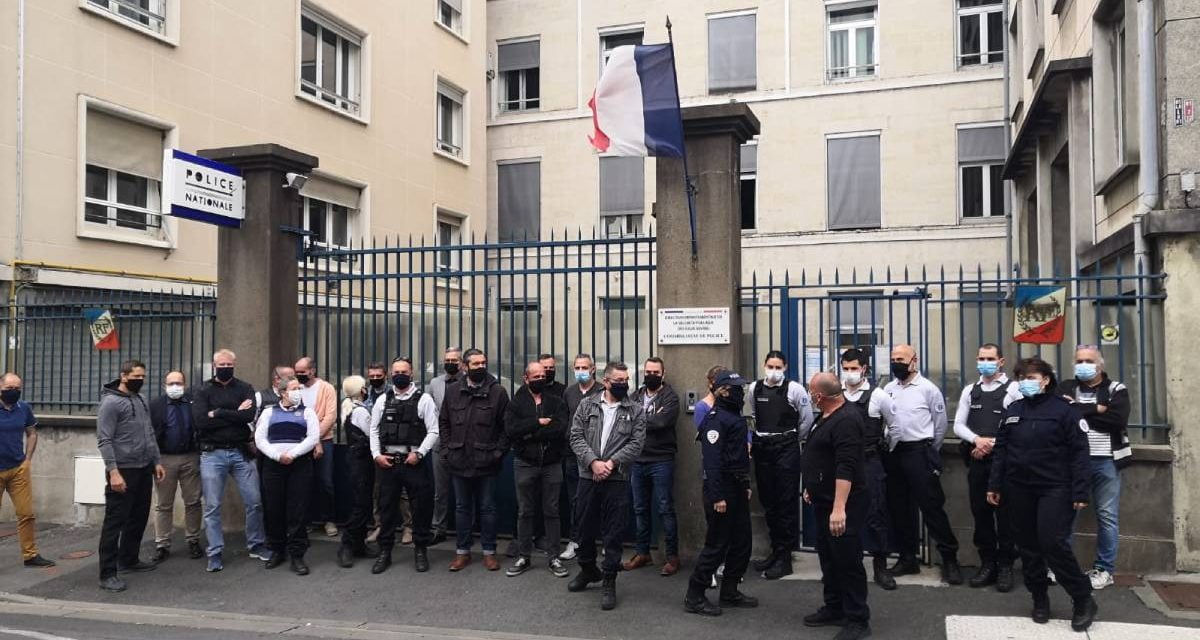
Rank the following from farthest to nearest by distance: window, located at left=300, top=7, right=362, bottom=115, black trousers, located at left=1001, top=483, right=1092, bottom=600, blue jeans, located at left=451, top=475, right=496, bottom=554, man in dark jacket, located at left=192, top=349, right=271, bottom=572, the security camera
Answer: window, located at left=300, top=7, right=362, bottom=115 < the security camera < man in dark jacket, located at left=192, top=349, right=271, bottom=572 < blue jeans, located at left=451, top=475, right=496, bottom=554 < black trousers, located at left=1001, top=483, right=1092, bottom=600

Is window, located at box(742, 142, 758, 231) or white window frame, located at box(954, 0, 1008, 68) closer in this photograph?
white window frame, located at box(954, 0, 1008, 68)

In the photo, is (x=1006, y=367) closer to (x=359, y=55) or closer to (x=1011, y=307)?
(x=1011, y=307)

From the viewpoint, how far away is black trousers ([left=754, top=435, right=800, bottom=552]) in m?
7.75

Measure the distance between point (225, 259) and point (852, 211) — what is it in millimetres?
14892

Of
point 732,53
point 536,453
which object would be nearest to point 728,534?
point 536,453

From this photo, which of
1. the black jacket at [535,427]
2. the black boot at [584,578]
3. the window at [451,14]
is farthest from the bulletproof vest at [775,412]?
the window at [451,14]

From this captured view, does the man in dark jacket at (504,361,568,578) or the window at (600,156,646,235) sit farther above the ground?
the window at (600,156,646,235)

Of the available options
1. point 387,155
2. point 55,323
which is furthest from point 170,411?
point 387,155

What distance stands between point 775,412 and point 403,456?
3.22 m

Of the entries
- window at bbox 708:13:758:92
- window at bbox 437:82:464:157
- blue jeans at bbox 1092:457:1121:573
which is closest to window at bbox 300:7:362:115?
window at bbox 437:82:464:157

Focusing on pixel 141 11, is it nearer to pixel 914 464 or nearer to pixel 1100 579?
pixel 914 464

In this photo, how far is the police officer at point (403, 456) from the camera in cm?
833

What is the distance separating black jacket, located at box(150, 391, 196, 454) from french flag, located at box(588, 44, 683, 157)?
4.52 metres

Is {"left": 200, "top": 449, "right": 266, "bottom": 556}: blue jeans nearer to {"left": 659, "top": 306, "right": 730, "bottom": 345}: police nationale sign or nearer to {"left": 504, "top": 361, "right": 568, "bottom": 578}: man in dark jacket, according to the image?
{"left": 504, "top": 361, "right": 568, "bottom": 578}: man in dark jacket
